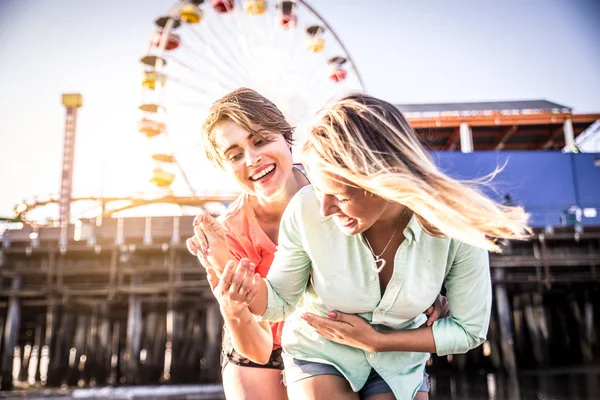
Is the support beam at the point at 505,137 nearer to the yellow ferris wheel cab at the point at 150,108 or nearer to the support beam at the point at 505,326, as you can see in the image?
the support beam at the point at 505,326

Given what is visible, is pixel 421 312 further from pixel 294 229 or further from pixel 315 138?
pixel 315 138

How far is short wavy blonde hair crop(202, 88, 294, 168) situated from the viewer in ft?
10.0

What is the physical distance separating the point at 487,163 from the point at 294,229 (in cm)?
2248

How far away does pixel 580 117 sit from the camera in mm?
25703

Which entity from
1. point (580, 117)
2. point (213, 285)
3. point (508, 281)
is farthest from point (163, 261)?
point (580, 117)

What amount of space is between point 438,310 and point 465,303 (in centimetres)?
16

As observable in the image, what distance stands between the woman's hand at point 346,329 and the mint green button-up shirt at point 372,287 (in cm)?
6

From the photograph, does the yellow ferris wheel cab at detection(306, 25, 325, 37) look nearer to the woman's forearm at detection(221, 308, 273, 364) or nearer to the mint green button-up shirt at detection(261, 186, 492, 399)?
the woman's forearm at detection(221, 308, 273, 364)

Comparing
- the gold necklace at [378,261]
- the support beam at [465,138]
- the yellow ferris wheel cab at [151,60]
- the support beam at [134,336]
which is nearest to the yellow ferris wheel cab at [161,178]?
the support beam at [134,336]

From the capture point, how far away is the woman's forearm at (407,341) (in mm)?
2383

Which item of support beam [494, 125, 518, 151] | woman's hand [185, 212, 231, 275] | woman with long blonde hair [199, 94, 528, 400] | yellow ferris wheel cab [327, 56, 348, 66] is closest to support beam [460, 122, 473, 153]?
support beam [494, 125, 518, 151]

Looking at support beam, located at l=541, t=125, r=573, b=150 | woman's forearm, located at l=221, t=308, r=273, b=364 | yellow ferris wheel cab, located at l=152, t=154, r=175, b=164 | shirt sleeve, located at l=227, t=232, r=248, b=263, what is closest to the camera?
woman's forearm, located at l=221, t=308, r=273, b=364

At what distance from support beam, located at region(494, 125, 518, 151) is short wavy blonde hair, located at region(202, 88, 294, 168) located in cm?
2413

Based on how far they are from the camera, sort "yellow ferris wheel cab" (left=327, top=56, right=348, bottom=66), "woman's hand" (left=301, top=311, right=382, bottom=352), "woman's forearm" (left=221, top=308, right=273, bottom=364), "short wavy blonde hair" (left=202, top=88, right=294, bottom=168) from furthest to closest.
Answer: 1. "yellow ferris wheel cab" (left=327, top=56, right=348, bottom=66)
2. "short wavy blonde hair" (left=202, top=88, right=294, bottom=168)
3. "woman's forearm" (left=221, top=308, right=273, bottom=364)
4. "woman's hand" (left=301, top=311, right=382, bottom=352)
